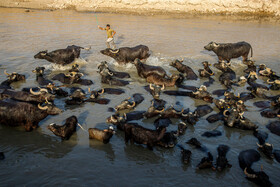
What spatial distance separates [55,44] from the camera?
1585 centimetres

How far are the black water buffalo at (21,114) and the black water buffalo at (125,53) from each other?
20.9 feet

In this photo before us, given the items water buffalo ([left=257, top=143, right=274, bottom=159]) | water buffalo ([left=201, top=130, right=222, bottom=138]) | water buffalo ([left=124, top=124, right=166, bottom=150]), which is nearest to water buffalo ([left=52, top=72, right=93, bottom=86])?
water buffalo ([left=124, top=124, right=166, bottom=150])

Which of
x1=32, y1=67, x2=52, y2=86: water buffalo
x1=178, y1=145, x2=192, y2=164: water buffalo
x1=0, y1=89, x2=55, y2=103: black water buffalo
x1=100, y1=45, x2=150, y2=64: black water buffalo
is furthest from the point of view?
x1=100, y1=45, x2=150, y2=64: black water buffalo

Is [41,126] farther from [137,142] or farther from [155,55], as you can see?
[155,55]

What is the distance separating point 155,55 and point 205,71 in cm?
394

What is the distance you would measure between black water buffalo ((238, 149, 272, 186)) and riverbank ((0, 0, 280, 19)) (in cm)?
2335

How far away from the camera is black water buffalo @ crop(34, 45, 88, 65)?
12180mm

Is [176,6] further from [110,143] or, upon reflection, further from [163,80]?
[110,143]

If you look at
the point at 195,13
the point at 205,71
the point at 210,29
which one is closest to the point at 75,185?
the point at 205,71

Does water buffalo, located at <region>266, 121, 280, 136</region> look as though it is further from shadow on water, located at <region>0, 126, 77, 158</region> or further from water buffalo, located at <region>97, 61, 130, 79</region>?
water buffalo, located at <region>97, 61, 130, 79</region>

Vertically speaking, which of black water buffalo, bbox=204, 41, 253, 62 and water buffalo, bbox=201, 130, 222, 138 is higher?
black water buffalo, bbox=204, 41, 253, 62

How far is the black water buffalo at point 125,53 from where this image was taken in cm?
1298

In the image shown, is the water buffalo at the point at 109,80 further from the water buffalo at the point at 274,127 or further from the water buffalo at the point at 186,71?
the water buffalo at the point at 274,127

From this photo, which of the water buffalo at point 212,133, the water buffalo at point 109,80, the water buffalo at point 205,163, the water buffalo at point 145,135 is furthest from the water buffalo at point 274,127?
the water buffalo at point 109,80
